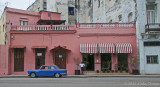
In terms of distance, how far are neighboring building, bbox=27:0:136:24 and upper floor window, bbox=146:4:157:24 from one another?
178cm

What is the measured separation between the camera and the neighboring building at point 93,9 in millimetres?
28384

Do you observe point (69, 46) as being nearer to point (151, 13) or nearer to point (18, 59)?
point (18, 59)

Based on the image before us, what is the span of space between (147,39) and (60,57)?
10601 millimetres

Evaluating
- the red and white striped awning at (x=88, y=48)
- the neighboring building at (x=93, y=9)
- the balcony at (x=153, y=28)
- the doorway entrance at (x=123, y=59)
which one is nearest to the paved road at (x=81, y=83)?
the red and white striped awning at (x=88, y=48)

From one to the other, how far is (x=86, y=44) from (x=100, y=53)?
6.69ft

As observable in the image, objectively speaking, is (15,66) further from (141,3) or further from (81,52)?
(141,3)

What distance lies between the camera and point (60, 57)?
82.3 ft

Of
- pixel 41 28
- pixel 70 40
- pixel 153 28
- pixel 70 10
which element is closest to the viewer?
pixel 153 28

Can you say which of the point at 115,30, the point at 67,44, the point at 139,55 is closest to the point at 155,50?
the point at 139,55

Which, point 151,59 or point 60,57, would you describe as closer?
point 151,59

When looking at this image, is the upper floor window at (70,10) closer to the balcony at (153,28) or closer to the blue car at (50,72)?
the balcony at (153,28)

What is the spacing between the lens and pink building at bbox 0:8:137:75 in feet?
80.8

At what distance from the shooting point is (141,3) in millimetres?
24438

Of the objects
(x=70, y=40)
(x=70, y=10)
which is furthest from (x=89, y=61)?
(x=70, y=10)
